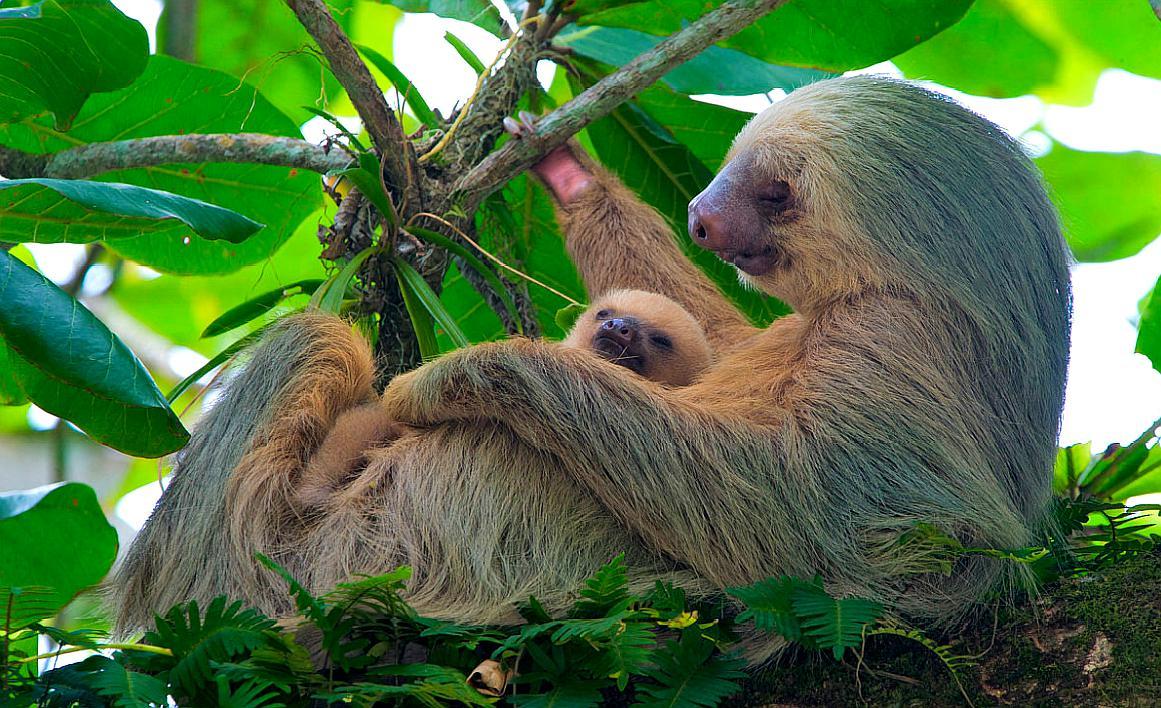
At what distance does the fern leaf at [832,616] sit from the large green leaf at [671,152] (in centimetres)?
296

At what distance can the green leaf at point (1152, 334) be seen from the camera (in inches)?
182

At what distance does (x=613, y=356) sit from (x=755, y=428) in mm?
1055

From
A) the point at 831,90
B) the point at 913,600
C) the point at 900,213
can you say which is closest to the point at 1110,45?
the point at 831,90

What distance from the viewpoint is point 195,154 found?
196 inches

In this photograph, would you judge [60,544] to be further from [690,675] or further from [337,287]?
[690,675]

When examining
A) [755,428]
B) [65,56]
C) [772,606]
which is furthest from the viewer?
[65,56]

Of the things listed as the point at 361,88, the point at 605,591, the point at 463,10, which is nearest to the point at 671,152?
the point at 463,10

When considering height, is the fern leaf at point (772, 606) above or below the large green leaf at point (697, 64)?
below

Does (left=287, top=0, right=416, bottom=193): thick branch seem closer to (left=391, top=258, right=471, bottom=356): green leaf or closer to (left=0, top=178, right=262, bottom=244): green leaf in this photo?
(left=391, top=258, right=471, bottom=356): green leaf

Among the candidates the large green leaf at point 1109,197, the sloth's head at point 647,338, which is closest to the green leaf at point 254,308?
the sloth's head at point 647,338

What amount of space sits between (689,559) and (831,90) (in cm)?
227

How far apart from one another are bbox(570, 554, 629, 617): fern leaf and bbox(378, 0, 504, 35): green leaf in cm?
335

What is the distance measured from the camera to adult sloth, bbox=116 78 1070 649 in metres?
3.83

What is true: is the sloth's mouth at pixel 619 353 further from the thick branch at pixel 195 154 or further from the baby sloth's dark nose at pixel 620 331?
the thick branch at pixel 195 154
